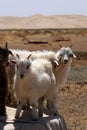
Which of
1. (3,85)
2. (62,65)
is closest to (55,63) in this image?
(62,65)

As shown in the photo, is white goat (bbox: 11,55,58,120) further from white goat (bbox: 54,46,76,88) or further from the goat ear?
white goat (bbox: 54,46,76,88)

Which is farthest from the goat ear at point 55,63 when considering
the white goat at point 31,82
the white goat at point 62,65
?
the white goat at point 31,82

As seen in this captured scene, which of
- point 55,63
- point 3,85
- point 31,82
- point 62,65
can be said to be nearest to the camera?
point 31,82

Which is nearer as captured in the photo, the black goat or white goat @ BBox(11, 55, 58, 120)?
white goat @ BBox(11, 55, 58, 120)

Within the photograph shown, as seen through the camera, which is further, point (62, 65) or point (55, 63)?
point (62, 65)

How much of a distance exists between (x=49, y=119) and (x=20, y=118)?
26.6 inches

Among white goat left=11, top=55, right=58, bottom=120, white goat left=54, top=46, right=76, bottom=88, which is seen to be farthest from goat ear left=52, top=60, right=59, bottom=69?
white goat left=11, top=55, right=58, bottom=120

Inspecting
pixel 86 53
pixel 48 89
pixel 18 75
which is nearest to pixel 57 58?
pixel 48 89

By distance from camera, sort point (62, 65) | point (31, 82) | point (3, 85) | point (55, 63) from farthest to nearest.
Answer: point (62, 65) < point (55, 63) < point (3, 85) < point (31, 82)

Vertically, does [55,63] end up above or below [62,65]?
above

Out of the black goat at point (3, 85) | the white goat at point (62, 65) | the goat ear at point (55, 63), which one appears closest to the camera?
the black goat at point (3, 85)

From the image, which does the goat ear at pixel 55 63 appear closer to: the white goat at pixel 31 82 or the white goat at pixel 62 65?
the white goat at pixel 62 65

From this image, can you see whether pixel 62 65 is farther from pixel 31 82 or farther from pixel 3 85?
pixel 31 82

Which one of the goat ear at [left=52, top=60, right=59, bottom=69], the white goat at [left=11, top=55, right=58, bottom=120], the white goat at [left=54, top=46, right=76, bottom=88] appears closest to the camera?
the white goat at [left=11, top=55, right=58, bottom=120]
